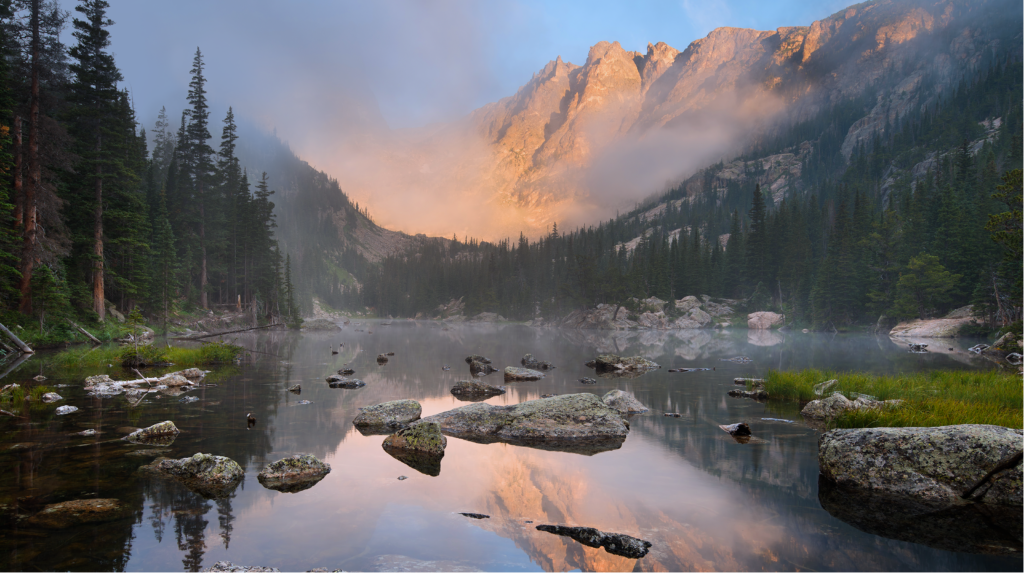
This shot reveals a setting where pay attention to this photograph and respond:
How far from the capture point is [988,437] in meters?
8.12

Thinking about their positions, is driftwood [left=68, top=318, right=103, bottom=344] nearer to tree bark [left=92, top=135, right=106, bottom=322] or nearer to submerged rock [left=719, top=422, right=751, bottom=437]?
tree bark [left=92, top=135, right=106, bottom=322]

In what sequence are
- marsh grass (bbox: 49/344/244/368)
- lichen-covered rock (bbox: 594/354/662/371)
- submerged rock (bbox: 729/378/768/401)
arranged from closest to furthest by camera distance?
submerged rock (bbox: 729/378/768/401)
marsh grass (bbox: 49/344/244/368)
lichen-covered rock (bbox: 594/354/662/371)

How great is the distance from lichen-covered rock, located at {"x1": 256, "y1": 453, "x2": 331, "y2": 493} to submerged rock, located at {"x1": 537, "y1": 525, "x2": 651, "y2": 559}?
5182mm

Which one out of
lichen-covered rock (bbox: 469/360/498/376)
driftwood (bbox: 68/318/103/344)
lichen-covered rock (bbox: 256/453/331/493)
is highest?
driftwood (bbox: 68/318/103/344)

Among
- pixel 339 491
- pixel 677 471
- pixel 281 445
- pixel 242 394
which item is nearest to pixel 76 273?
pixel 242 394

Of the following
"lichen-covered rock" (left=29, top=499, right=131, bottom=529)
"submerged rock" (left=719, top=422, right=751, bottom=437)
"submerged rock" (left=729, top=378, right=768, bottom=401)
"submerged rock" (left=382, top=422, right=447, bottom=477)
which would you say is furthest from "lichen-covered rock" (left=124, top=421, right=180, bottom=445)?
"submerged rock" (left=729, top=378, right=768, bottom=401)

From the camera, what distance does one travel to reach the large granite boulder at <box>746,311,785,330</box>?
9400 cm

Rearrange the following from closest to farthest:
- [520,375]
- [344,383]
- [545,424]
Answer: [545,424]
[344,383]
[520,375]

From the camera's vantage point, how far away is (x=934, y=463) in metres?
8.40

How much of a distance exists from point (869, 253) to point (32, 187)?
106 metres

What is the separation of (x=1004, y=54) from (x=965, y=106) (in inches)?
1998

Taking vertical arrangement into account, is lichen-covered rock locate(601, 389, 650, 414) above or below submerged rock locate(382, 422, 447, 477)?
below

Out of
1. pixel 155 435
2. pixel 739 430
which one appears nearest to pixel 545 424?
pixel 739 430

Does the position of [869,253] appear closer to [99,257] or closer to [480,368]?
[480,368]
